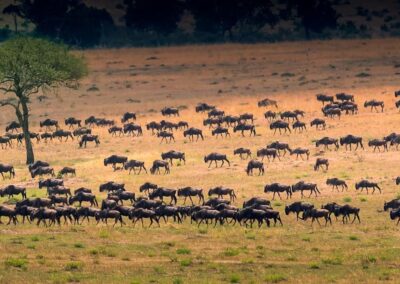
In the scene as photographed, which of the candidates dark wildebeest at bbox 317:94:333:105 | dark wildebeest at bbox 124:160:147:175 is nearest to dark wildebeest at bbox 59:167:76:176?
dark wildebeest at bbox 124:160:147:175

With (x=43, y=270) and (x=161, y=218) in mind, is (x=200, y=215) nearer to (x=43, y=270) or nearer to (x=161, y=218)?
(x=161, y=218)

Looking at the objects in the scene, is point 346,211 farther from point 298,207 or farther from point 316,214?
point 298,207

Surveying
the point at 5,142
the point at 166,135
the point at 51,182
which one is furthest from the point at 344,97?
the point at 51,182

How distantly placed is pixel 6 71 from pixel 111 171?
37.0 ft

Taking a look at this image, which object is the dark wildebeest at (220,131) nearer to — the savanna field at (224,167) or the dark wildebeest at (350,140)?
the savanna field at (224,167)

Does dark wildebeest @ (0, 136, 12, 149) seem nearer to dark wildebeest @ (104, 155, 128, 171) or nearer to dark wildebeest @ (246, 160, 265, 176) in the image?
dark wildebeest @ (104, 155, 128, 171)

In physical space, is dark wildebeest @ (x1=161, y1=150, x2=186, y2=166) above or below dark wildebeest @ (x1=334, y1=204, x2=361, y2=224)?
below

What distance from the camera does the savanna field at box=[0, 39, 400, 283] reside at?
136 feet

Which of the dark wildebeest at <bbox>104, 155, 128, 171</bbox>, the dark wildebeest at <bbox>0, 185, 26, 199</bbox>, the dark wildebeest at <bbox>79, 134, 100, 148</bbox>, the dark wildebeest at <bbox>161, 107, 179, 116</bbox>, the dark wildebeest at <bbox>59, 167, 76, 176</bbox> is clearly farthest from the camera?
the dark wildebeest at <bbox>161, 107, 179, 116</bbox>

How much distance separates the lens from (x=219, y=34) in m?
150

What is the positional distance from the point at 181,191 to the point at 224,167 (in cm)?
1176

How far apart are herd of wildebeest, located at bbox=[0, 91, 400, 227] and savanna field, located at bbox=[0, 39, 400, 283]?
58cm

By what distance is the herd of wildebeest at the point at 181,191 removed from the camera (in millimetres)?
51031

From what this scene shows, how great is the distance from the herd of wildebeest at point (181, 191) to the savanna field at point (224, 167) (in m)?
0.58
